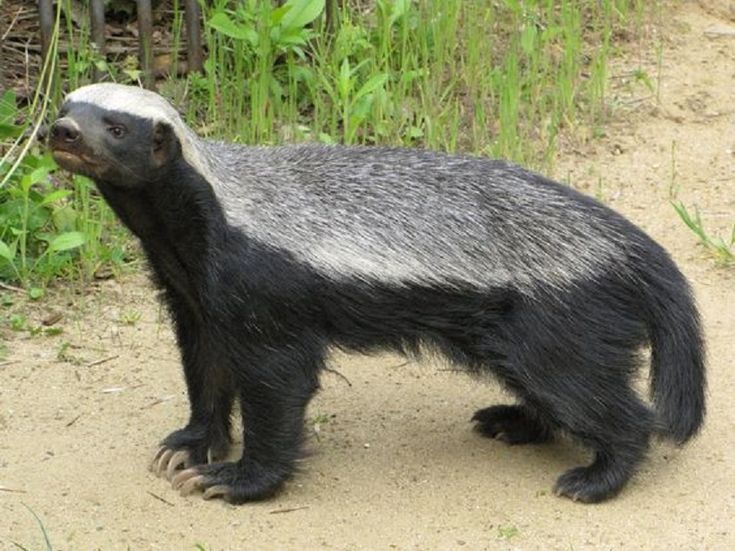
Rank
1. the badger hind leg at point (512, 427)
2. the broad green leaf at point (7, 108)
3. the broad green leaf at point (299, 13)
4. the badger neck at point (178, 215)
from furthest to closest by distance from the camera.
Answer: the broad green leaf at point (299, 13)
the broad green leaf at point (7, 108)
the badger hind leg at point (512, 427)
the badger neck at point (178, 215)

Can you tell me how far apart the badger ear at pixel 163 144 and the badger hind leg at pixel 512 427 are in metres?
1.69

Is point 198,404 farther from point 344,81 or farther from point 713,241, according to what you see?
point 713,241

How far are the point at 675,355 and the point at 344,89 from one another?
2617 mm

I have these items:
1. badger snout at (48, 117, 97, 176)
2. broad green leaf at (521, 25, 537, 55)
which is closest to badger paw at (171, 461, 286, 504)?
badger snout at (48, 117, 97, 176)

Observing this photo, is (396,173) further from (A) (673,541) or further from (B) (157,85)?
(B) (157,85)

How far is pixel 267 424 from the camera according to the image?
5.04m

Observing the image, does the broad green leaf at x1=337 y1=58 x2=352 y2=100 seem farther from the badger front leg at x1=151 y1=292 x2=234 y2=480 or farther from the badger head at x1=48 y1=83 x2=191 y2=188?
the badger head at x1=48 y1=83 x2=191 y2=188

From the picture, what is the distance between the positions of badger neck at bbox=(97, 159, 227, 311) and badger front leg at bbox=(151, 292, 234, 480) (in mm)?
312

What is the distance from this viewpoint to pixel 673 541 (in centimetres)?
476

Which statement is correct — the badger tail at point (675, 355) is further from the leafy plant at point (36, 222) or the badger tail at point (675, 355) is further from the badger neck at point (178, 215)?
the leafy plant at point (36, 222)

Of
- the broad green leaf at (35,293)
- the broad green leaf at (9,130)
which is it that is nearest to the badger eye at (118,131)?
the broad green leaf at (35,293)

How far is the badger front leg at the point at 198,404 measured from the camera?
526 centimetres

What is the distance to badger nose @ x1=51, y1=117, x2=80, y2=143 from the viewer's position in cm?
459

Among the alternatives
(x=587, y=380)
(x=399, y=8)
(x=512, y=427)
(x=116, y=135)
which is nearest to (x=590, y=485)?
(x=587, y=380)
